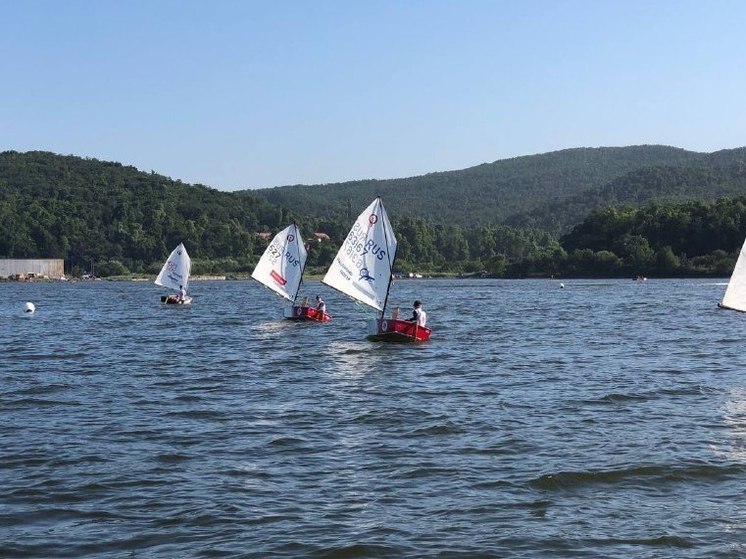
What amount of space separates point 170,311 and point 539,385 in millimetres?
62574

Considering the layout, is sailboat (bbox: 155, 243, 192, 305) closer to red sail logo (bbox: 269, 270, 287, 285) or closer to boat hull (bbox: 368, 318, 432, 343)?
red sail logo (bbox: 269, 270, 287, 285)

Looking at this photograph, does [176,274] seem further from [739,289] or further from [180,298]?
[739,289]

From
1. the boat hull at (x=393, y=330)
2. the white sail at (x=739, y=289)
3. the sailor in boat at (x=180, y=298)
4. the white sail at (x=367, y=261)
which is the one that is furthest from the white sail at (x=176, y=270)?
the white sail at (x=739, y=289)

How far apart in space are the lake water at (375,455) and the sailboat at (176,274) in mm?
48934

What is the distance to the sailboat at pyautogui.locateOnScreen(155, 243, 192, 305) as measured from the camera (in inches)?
3688

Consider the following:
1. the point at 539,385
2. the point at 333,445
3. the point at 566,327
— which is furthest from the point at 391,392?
the point at 566,327

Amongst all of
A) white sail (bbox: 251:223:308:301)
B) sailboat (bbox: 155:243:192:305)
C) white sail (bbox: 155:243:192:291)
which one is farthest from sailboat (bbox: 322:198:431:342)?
sailboat (bbox: 155:243:192:305)

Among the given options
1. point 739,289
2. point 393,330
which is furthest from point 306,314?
point 739,289

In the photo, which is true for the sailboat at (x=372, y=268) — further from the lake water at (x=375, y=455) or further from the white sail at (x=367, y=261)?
the lake water at (x=375, y=455)

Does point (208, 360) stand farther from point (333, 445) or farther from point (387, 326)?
point (333, 445)

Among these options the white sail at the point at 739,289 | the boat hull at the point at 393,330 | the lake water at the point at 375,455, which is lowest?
the lake water at the point at 375,455

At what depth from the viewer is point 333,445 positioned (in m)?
22.7

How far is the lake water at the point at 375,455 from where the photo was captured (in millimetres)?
15789

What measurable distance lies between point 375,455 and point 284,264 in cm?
4595
